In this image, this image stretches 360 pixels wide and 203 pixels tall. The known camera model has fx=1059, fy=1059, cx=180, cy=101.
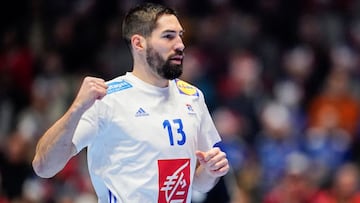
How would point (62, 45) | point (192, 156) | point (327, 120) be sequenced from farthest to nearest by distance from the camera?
point (62, 45), point (327, 120), point (192, 156)

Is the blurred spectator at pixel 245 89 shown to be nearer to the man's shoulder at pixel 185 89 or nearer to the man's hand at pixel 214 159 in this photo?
the man's shoulder at pixel 185 89

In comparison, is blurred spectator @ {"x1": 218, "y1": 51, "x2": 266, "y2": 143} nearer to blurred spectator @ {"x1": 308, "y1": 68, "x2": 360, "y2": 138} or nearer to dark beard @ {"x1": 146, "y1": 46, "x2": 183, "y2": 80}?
blurred spectator @ {"x1": 308, "y1": 68, "x2": 360, "y2": 138}

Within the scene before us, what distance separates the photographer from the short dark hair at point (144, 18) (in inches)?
263

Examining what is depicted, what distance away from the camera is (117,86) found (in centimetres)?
669

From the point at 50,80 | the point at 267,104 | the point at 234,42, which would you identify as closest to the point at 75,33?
the point at 50,80

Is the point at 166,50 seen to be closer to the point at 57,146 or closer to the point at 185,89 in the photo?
the point at 185,89

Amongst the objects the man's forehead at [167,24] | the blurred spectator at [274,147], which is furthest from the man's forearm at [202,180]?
the blurred spectator at [274,147]

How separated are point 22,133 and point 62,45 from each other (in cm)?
237

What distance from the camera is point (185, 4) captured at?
1585 cm

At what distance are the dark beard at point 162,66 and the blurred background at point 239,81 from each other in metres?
3.38

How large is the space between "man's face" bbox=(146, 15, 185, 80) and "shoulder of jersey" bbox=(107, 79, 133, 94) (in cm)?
20

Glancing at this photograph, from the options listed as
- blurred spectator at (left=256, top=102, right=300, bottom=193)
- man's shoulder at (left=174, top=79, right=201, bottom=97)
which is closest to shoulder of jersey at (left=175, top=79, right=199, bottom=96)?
man's shoulder at (left=174, top=79, right=201, bottom=97)

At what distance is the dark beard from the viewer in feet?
21.7

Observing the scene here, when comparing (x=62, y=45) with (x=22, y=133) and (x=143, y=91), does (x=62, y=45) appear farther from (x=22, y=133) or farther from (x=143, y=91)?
(x=143, y=91)
